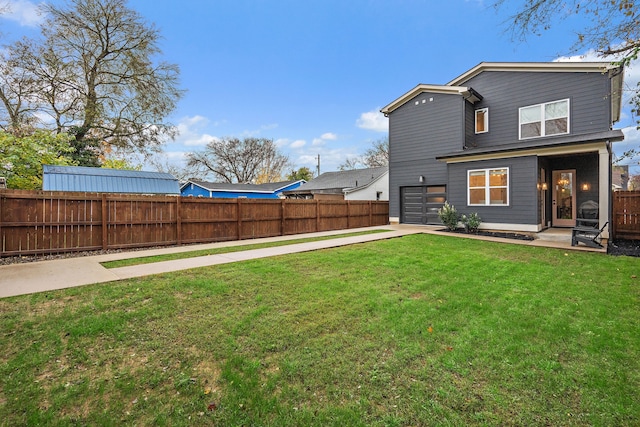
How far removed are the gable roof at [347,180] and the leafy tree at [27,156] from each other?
1842 cm

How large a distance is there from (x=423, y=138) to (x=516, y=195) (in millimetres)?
5406

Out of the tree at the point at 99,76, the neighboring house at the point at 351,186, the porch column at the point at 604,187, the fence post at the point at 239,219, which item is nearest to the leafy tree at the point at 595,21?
the porch column at the point at 604,187

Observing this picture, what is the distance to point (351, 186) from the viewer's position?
2539cm

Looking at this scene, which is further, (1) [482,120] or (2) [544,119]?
(1) [482,120]

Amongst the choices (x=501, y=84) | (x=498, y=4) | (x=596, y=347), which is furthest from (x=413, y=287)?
(x=501, y=84)

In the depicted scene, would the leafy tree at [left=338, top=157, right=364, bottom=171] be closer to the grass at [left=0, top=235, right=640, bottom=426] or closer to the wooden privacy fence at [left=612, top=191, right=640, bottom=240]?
the wooden privacy fence at [left=612, top=191, right=640, bottom=240]

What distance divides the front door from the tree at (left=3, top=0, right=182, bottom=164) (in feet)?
77.1

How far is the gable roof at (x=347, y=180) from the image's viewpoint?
25.0 metres

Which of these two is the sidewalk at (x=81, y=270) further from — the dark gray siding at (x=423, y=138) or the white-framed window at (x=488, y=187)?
the dark gray siding at (x=423, y=138)

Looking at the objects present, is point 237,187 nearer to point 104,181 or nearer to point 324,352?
point 104,181

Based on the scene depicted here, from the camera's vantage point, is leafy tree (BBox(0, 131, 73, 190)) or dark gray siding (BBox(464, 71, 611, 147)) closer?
leafy tree (BBox(0, 131, 73, 190))

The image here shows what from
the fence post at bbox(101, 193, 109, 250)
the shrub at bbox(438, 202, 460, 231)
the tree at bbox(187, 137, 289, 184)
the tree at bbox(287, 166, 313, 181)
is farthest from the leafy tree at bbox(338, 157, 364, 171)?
the fence post at bbox(101, 193, 109, 250)

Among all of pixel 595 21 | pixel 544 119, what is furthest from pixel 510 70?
pixel 595 21

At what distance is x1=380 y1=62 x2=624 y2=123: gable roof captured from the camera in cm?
1141
